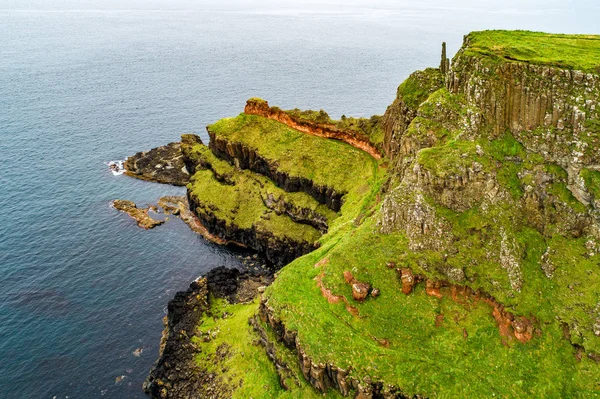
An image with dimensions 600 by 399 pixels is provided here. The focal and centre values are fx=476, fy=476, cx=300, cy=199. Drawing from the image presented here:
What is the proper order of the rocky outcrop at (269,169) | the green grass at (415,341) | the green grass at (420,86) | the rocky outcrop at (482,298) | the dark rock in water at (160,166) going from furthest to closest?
the dark rock in water at (160,166), the rocky outcrop at (269,169), the green grass at (420,86), the rocky outcrop at (482,298), the green grass at (415,341)

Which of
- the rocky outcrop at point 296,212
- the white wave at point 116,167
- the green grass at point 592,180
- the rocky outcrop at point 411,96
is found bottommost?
the white wave at point 116,167

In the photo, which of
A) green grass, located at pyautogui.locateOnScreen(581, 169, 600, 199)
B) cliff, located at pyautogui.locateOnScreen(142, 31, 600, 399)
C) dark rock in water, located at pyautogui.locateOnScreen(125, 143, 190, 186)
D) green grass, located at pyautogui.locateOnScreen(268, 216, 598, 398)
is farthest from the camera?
dark rock in water, located at pyautogui.locateOnScreen(125, 143, 190, 186)

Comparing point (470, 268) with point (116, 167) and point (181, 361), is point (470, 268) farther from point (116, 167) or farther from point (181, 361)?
point (116, 167)

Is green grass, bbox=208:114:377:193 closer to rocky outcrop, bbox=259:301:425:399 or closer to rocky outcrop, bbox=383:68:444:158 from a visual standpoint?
rocky outcrop, bbox=383:68:444:158

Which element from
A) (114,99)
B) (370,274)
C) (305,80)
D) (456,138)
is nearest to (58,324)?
(370,274)

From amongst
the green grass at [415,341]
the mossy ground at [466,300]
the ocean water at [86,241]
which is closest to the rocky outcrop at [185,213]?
the ocean water at [86,241]

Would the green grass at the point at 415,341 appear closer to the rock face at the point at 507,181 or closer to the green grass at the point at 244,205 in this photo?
the rock face at the point at 507,181

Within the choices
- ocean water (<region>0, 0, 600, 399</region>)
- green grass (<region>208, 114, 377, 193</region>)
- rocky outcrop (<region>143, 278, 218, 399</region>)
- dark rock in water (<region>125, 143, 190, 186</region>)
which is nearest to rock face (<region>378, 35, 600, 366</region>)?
rocky outcrop (<region>143, 278, 218, 399</region>)

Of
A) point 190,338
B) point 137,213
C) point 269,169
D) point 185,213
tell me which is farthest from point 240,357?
point 137,213
